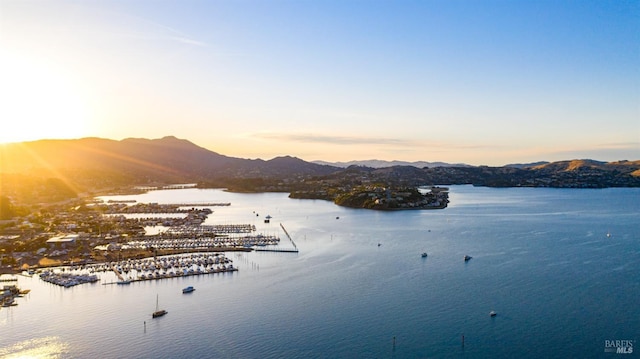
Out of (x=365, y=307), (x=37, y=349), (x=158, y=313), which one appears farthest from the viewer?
(x=365, y=307)

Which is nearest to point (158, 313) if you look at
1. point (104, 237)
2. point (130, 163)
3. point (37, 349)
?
point (37, 349)

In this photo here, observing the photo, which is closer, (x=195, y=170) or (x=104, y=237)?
(x=104, y=237)

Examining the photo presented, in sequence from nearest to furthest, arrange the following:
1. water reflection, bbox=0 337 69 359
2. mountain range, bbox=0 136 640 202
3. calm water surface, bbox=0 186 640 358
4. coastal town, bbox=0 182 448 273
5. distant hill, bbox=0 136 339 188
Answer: water reflection, bbox=0 337 69 359
calm water surface, bbox=0 186 640 358
coastal town, bbox=0 182 448 273
mountain range, bbox=0 136 640 202
distant hill, bbox=0 136 339 188

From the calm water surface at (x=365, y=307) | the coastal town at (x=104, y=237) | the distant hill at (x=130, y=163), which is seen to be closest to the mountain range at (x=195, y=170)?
the distant hill at (x=130, y=163)

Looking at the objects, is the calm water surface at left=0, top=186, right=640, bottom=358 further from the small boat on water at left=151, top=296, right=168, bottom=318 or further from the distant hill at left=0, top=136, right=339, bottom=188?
the distant hill at left=0, top=136, right=339, bottom=188

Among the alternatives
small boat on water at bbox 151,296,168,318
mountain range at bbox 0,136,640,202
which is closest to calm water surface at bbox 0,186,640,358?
small boat on water at bbox 151,296,168,318

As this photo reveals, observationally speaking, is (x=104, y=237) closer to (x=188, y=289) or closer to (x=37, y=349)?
(x=188, y=289)

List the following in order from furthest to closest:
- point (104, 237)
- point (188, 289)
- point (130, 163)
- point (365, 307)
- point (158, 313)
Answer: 1. point (130, 163)
2. point (104, 237)
3. point (188, 289)
4. point (365, 307)
5. point (158, 313)

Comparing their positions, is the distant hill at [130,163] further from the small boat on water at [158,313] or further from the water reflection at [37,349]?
the water reflection at [37,349]
